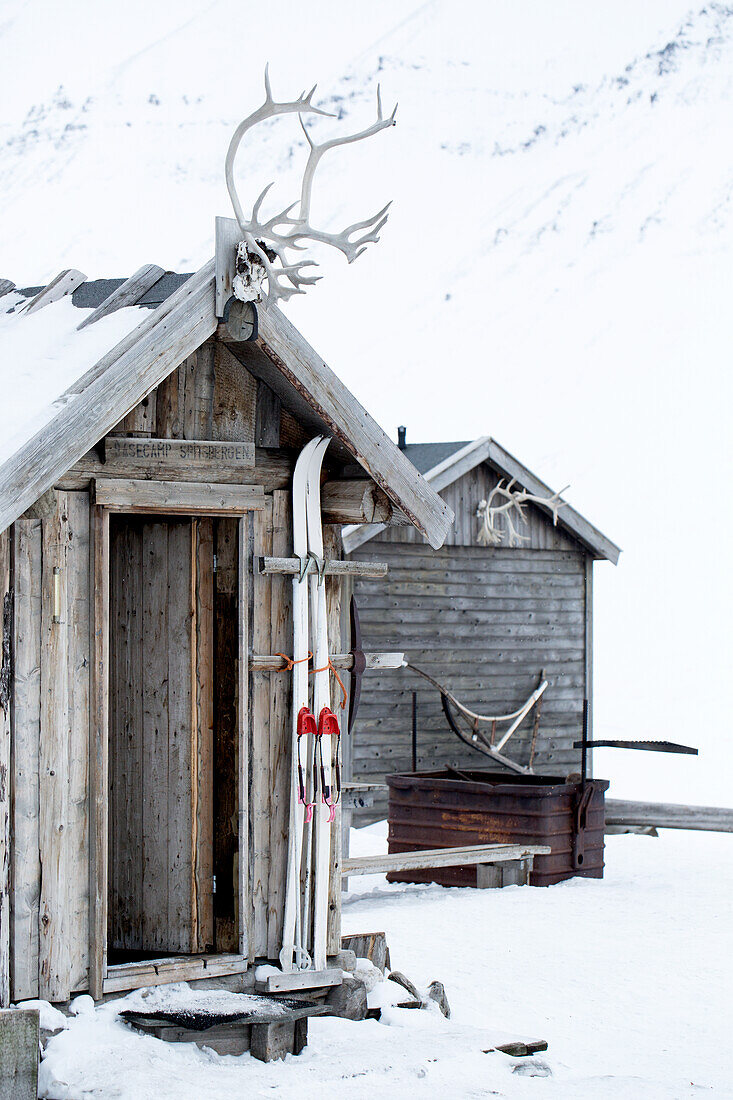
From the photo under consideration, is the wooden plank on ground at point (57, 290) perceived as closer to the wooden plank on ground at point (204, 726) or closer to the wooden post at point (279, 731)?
the wooden plank on ground at point (204, 726)

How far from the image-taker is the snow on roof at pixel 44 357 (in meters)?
6.23

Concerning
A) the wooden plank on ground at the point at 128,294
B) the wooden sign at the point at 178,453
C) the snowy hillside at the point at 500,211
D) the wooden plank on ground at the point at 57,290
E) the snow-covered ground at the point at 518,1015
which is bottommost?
the snow-covered ground at the point at 518,1015

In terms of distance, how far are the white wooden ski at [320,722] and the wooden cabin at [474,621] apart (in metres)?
7.18

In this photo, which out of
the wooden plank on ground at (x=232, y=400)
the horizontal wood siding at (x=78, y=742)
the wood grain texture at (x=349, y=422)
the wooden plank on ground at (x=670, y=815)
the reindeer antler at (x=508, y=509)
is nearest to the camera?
the horizontal wood siding at (x=78, y=742)

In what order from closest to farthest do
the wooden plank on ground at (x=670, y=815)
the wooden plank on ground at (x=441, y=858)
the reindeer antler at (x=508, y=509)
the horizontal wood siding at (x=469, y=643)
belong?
the wooden plank on ground at (x=441, y=858), the wooden plank on ground at (x=670, y=815), the horizontal wood siding at (x=469, y=643), the reindeer antler at (x=508, y=509)

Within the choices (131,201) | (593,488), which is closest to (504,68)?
(131,201)

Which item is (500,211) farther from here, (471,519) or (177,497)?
(177,497)

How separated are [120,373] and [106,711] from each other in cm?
159

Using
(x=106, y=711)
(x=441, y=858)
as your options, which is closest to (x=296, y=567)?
(x=106, y=711)

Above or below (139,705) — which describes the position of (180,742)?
below

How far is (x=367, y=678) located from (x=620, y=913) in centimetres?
→ 457

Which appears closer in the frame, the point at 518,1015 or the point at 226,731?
the point at 226,731

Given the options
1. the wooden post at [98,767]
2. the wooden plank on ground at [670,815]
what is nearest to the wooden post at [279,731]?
the wooden post at [98,767]

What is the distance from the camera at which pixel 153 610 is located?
7836 mm
